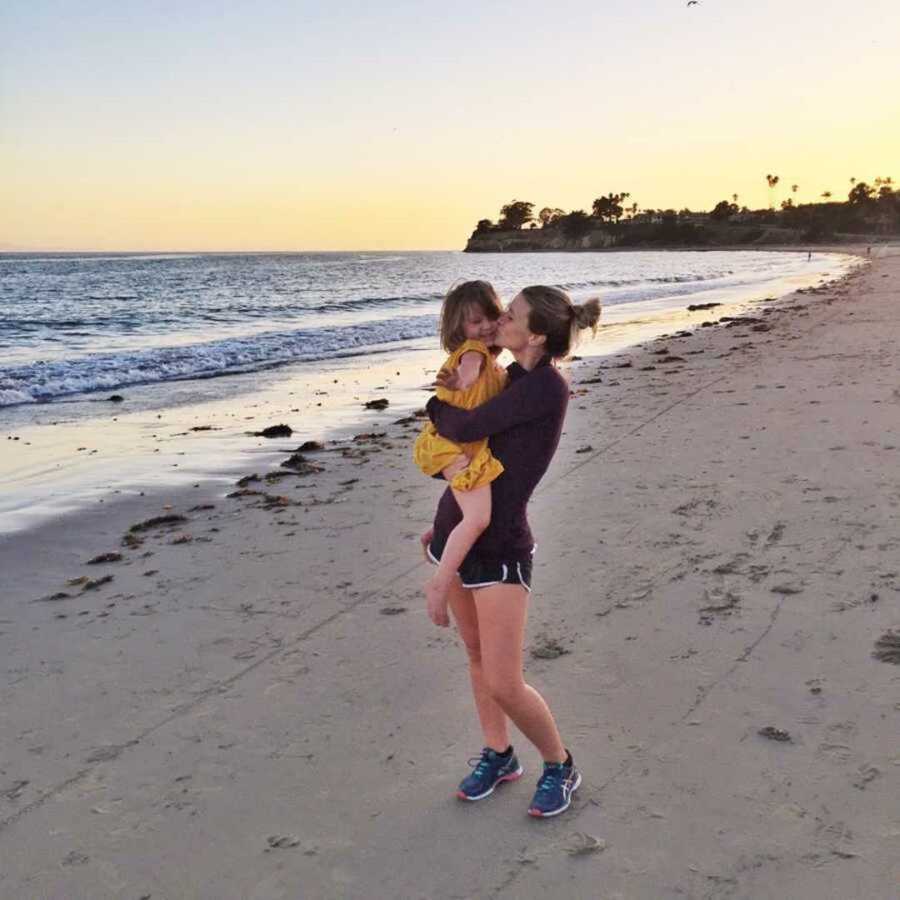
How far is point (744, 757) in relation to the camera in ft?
10.1

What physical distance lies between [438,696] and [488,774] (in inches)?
27.8

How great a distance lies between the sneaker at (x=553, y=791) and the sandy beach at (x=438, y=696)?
1.9 inches

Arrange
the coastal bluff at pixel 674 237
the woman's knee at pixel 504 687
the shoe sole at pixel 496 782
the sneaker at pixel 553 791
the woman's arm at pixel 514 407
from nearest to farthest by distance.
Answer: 1. the woman's arm at pixel 514 407
2. the woman's knee at pixel 504 687
3. the sneaker at pixel 553 791
4. the shoe sole at pixel 496 782
5. the coastal bluff at pixel 674 237

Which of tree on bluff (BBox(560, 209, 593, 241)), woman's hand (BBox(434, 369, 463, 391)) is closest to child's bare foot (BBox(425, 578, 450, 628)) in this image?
woman's hand (BBox(434, 369, 463, 391))

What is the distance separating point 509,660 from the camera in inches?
108

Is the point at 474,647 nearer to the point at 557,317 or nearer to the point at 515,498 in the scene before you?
the point at 515,498

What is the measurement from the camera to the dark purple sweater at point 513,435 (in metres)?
2.52

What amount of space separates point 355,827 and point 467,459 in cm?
128

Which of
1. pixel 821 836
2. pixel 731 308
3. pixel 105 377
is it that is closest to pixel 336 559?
pixel 821 836

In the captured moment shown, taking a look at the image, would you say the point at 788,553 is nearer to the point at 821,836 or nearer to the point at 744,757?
the point at 744,757

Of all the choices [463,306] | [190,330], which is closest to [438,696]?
[463,306]

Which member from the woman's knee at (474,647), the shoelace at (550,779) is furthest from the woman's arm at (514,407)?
the shoelace at (550,779)

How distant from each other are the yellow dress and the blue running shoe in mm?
1095

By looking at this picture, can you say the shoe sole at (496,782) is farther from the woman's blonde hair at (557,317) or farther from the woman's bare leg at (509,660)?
the woman's blonde hair at (557,317)
